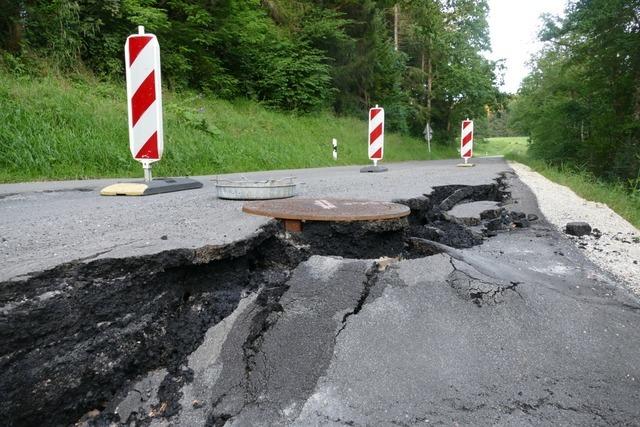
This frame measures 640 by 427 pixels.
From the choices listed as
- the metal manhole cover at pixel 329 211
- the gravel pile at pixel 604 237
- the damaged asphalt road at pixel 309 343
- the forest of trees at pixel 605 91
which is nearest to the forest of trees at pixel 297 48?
the forest of trees at pixel 605 91

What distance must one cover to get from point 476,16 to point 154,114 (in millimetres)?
29233

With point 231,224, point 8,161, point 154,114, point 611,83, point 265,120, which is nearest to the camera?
point 231,224

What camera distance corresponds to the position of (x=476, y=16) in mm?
28688

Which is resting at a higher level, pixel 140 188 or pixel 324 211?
pixel 140 188

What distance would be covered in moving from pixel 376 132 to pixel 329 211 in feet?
22.9

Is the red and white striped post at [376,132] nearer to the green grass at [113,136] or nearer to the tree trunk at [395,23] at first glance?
the green grass at [113,136]

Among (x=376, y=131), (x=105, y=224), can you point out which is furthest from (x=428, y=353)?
(x=376, y=131)

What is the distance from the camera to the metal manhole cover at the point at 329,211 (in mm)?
2668

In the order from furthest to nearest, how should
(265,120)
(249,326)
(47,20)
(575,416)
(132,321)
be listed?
(265,120) → (47,20) → (249,326) → (132,321) → (575,416)

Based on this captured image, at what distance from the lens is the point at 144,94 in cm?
449

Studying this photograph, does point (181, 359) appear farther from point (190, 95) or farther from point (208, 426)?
point (190, 95)

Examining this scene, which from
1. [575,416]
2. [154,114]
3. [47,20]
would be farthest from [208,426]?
[47,20]

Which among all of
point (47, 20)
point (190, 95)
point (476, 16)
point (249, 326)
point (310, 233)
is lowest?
point (249, 326)

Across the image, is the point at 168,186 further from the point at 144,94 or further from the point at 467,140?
the point at 467,140
